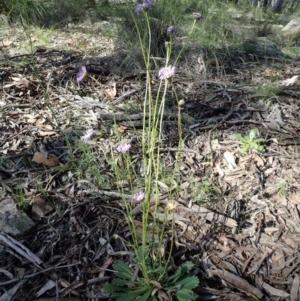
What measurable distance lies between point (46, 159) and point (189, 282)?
3.49 feet

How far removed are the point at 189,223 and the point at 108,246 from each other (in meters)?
0.38

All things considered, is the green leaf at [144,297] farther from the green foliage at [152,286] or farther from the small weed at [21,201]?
the small weed at [21,201]

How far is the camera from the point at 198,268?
1369 mm

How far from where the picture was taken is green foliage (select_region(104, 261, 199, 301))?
121 centimetres

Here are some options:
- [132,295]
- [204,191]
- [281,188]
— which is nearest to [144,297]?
[132,295]

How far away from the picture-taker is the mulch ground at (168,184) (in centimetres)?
137

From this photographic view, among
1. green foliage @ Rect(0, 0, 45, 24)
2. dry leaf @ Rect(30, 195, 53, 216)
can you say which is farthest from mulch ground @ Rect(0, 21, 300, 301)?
green foliage @ Rect(0, 0, 45, 24)

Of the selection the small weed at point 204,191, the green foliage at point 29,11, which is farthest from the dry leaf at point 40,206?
the green foliage at point 29,11

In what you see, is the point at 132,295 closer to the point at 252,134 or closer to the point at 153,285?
the point at 153,285

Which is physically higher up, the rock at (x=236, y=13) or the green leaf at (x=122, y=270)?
the green leaf at (x=122, y=270)

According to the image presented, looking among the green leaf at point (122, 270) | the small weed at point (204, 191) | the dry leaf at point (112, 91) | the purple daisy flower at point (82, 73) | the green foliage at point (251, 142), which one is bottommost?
the small weed at point (204, 191)

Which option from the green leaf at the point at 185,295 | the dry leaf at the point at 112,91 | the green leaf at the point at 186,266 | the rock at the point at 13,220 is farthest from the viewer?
the dry leaf at the point at 112,91

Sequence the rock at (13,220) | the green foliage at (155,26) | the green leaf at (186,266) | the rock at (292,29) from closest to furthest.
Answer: the green leaf at (186,266) → the rock at (13,220) → the green foliage at (155,26) → the rock at (292,29)

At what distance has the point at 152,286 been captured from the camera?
124 centimetres
